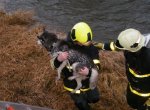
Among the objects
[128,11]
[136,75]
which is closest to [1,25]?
[128,11]

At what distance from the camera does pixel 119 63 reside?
Answer: 28.0 ft

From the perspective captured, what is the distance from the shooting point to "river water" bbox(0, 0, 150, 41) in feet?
40.6

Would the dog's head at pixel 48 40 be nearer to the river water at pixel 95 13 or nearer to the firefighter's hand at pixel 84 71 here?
the firefighter's hand at pixel 84 71

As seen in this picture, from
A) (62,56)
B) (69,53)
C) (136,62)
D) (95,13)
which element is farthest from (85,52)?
(95,13)

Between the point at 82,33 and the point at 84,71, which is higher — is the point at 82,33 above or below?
above

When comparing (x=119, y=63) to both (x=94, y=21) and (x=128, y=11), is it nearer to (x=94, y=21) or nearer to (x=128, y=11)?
(x=94, y=21)

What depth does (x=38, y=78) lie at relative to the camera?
7633mm

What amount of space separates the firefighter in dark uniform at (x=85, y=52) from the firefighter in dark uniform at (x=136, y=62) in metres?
0.22

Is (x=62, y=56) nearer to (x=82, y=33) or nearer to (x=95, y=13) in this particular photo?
(x=82, y=33)

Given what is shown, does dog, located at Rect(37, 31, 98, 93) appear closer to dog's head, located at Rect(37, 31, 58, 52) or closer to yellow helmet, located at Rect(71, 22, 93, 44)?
dog's head, located at Rect(37, 31, 58, 52)

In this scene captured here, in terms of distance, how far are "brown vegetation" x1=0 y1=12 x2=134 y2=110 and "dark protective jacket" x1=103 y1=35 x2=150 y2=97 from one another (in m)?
1.71

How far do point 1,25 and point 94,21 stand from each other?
388cm

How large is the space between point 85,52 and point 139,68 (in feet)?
2.84

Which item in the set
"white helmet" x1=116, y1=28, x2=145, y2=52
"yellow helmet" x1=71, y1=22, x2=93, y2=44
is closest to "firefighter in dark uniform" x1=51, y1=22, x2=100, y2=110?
"yellow helmet" x1=71, y1=22, x2=93, y2=44
